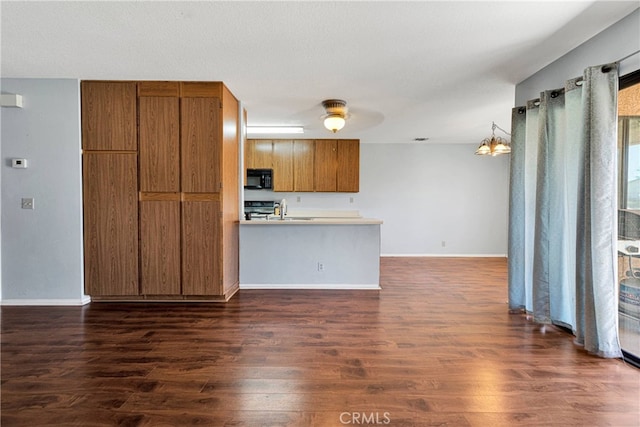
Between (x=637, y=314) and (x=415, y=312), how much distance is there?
1682mm

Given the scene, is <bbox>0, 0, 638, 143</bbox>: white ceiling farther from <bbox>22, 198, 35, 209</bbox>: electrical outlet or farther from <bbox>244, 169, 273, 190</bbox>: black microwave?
<bbox>244, 169, 273, 190</bbox>: black microwave

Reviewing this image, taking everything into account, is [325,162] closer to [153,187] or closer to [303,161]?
[303,161]

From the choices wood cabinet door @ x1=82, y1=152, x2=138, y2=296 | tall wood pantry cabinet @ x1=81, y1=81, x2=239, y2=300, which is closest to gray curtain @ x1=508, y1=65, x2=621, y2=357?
tall wood pantry cabinet @ x1=81, y1=81, x2=239, y2=300

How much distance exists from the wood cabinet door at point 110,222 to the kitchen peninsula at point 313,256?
1.29m

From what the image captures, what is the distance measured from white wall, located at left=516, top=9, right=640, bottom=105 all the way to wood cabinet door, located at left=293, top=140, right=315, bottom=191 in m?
3.94

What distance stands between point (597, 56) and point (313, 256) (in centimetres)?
334

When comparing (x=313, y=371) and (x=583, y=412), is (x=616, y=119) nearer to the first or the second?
(x=583, y=412)

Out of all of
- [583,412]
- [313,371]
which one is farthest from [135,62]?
[583,412]

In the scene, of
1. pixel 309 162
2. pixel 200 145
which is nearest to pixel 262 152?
pixel 309 162

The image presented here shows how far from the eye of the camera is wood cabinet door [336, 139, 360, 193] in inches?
254

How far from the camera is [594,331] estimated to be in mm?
2344

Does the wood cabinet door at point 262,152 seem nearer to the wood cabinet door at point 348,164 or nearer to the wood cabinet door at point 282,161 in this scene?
the wood cabinet door at point 282,161

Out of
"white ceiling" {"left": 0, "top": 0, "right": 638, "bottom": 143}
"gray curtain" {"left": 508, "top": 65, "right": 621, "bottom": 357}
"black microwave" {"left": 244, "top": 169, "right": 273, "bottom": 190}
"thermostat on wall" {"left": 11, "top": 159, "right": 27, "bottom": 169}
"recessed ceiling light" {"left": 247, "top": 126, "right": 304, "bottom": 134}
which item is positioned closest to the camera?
"white ceiling" {"left": 0, "top": 0, "right": 638, "bottom": 143}

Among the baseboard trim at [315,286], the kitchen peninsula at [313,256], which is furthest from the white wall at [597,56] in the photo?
the baseboard trim at [315,286]
